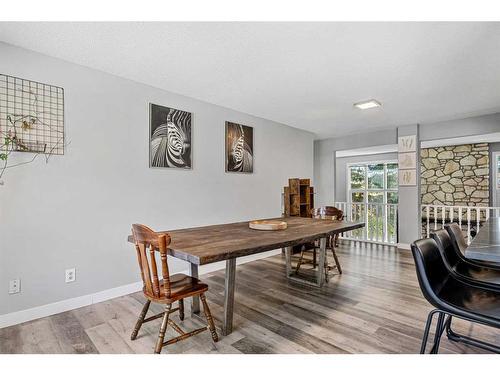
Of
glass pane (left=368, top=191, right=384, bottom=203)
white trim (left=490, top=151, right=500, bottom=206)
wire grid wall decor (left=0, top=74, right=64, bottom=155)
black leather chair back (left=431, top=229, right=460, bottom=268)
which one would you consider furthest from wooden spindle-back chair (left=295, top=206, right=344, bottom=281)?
white trim (left=490, top=151, right=500, bottom=206)

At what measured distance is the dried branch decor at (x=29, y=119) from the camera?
2.30 meters

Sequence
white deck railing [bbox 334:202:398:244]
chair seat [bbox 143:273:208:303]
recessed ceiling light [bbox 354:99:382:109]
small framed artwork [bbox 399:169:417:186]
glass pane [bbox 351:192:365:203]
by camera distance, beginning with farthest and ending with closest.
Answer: glass pane [bbox 351:192:365:203] → white deck railing [bbox 334:202:398:244] → small framed artwork [bbox 399:169:417:186] → recessed ceiling light [bbox 354:99:382:109] → chair seat [bbox 143:273:208:303]

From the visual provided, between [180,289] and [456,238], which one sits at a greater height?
[456,238]

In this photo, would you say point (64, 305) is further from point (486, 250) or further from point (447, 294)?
point (486, 250)

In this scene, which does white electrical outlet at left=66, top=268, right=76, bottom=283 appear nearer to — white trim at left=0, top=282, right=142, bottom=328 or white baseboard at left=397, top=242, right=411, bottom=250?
white trim at left=0, top=282, right=142, bottom=328

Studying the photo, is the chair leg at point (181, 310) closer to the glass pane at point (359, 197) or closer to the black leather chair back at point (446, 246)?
the black leather chair back at point (446, 246)

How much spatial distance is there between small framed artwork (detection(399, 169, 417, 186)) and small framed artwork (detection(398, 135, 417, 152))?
0.38m

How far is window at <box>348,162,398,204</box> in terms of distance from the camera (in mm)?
7449

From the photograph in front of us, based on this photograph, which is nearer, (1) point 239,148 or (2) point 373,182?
(1) point 239,148

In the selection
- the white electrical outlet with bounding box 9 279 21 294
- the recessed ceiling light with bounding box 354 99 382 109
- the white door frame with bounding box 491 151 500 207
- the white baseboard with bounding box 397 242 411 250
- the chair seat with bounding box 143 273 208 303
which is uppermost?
the recessed ceiling light with bounding box 354 99 382 109

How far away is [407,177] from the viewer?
5129mm

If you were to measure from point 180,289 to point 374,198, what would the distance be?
6953mm

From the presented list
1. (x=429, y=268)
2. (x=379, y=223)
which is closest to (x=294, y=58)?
(x=429, y=268)
